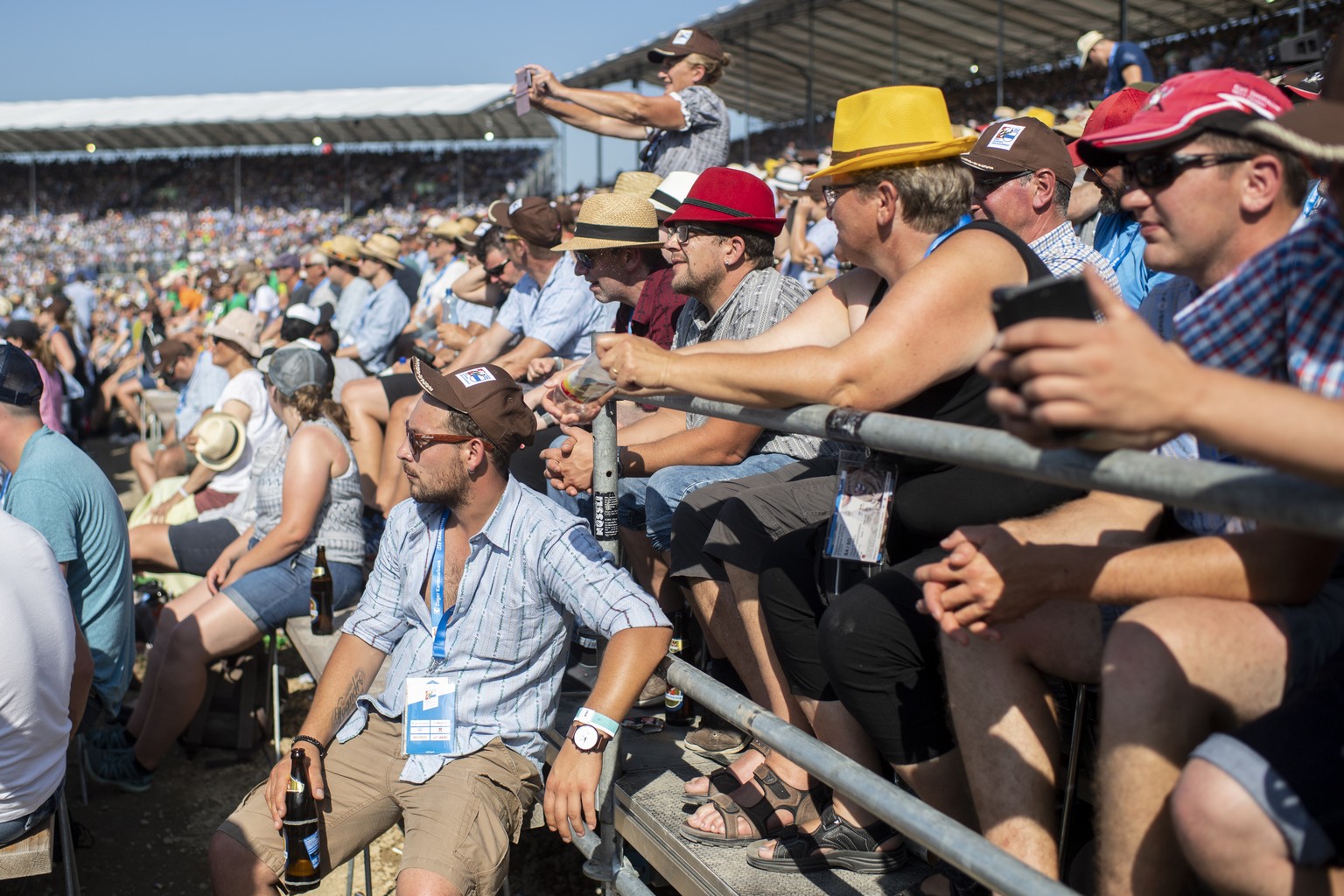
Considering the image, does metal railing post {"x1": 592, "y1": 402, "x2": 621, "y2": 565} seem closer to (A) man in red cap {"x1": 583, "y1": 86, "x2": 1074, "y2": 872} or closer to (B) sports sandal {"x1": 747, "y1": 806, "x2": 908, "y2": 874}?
(A) man in red cap {"x1": 583, "y1": 86, "x2": 1074, "y2": 872}

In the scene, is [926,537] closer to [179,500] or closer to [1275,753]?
[1275,753]

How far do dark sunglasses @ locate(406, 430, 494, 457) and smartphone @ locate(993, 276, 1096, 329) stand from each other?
2.09m

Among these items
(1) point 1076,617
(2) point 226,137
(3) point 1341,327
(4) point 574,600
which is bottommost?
(4) point 574,600

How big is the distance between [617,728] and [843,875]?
640 millimetres

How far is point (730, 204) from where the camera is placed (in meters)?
3.88

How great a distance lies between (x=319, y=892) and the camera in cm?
443

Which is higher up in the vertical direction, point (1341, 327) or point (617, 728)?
point (1341, 327)

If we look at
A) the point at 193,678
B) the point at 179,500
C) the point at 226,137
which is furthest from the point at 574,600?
the point at 226,137

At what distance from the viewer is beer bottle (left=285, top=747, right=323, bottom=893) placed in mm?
3076

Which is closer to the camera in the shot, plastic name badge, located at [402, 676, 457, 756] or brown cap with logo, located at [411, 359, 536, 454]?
plastic name badge, located at [402, 676, 457, 756]

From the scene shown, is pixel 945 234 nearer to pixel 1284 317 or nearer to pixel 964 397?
pixel 964 397

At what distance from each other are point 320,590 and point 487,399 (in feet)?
8.38

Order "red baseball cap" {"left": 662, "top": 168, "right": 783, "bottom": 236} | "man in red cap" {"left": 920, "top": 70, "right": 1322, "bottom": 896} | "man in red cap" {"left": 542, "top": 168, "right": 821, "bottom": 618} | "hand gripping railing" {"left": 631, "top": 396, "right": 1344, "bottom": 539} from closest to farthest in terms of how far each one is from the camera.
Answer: "hand gripping railing" {"left": 631, "top": 396, "right": 1344, "bottom": 539}, "man in red cap" {"left": 920, "top": 70, "right": 1322, "bottom": 896}, "man in red cap" {"left": 542, "top": 168, "right": 821, "bottom": 618}, "red baseball cap" {"left": 662, "top": 168, "right": 783, "bottom": 236}

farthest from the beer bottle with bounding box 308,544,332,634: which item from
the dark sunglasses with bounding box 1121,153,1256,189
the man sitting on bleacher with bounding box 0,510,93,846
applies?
the dark sunglasses with bounding box 1121,153,1256,189
